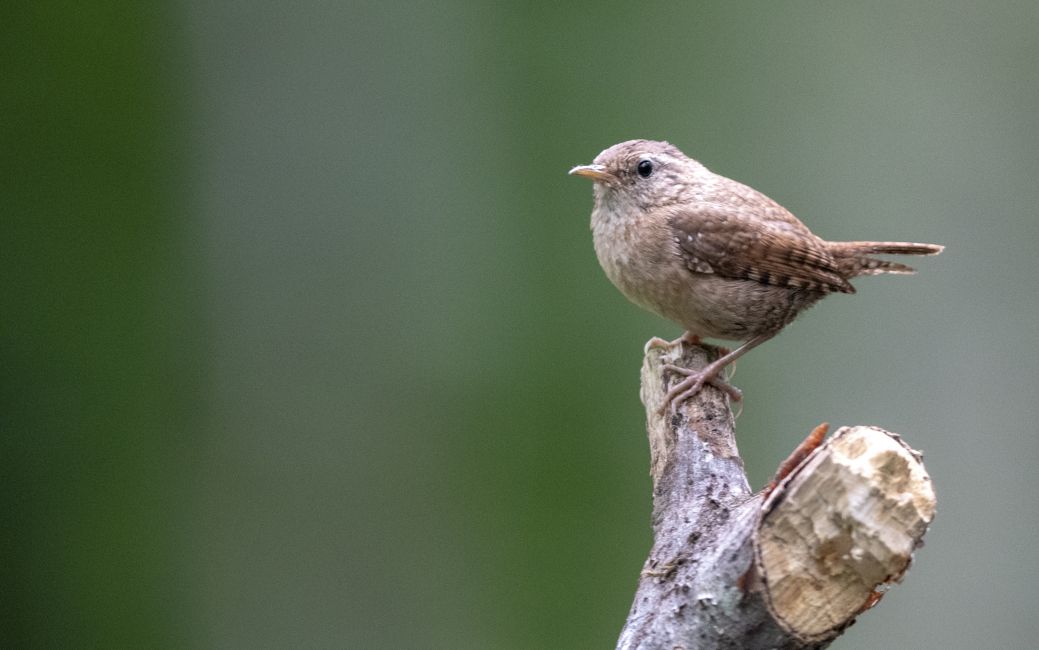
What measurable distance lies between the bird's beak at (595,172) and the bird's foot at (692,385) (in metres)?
0.70

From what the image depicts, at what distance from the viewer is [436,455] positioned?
4992mm

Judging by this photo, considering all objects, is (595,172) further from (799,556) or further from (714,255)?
(799,556)

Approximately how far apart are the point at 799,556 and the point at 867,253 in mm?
1773

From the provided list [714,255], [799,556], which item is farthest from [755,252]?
[799,556]

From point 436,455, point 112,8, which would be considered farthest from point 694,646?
point 112,8

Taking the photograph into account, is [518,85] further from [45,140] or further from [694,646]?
[694,646]

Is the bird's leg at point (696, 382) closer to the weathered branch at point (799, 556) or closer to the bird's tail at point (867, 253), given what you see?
the bird's tail at point (867, 253)

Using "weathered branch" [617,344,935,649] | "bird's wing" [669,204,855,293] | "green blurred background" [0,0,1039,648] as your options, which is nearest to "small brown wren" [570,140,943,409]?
"bird's wing" [669,204,855,293]

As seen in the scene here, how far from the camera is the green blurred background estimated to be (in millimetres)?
4719

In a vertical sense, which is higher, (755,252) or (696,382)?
(755,252)

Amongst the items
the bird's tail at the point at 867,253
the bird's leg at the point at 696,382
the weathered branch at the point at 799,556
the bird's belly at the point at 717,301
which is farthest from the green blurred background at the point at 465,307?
the weathered branch at the point at 799,556

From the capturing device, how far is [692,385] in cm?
285

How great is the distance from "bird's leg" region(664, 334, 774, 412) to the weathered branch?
670 mm

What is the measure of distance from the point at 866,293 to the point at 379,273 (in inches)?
98.5
